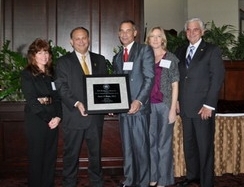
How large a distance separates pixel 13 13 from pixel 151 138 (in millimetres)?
4251

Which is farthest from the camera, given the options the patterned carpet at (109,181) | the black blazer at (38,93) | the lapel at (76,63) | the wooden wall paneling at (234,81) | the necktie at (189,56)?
the wooden wall paneling at (234,81)

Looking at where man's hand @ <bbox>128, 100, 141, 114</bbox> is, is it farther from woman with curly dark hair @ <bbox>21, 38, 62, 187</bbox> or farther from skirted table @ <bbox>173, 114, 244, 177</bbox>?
skirted table @ <bbox>173, 114, 244, 177</bbox>

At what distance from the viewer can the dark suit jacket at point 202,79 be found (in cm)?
309

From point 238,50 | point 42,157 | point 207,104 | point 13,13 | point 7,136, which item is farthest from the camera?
point 13,13

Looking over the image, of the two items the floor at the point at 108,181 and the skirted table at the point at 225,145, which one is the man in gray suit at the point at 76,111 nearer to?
the floor at the point at 108,181

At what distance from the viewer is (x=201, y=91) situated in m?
3.19

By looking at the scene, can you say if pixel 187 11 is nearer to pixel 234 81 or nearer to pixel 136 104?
pixel 234 81

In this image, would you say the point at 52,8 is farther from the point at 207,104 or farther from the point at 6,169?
the point at 207,104

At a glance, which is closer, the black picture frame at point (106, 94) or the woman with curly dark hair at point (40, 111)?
the woman with curly dark hair at point (40, 111)

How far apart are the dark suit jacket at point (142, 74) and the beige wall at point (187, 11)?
5.65 meters

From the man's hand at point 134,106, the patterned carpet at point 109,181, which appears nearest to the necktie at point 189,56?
the man's hand at point 134,106

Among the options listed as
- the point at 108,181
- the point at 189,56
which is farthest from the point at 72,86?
the point at 108,181


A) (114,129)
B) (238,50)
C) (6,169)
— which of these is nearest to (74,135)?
(114,129)

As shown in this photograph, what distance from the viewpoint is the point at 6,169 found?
387 cm
